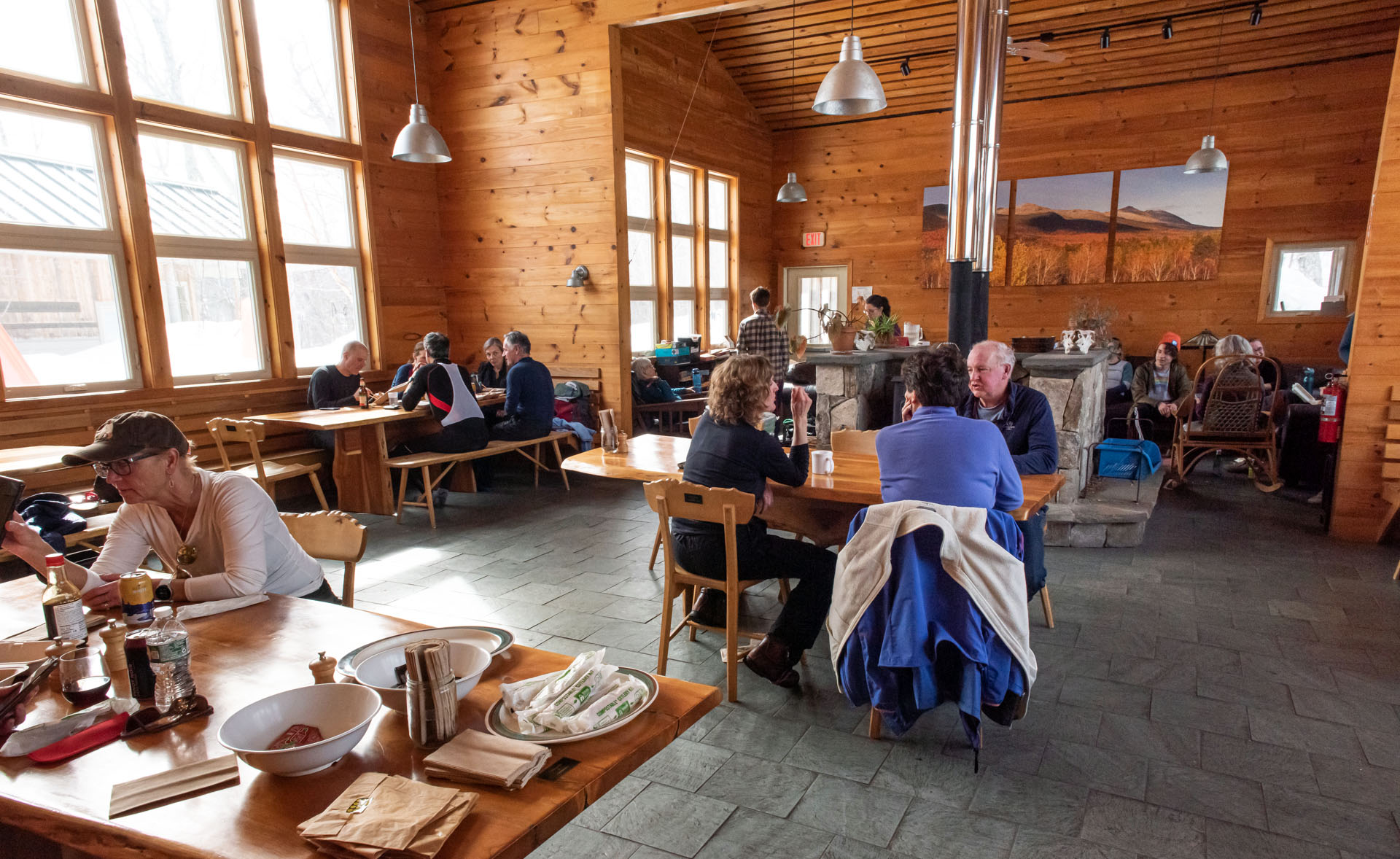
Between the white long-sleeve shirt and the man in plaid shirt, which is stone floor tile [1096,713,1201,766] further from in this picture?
the man in plaid shirt

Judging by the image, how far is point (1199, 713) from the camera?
2.63 m

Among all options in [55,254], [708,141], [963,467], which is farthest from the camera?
[708,141]

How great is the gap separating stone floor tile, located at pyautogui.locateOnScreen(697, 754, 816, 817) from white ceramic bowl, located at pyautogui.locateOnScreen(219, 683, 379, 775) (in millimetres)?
1287

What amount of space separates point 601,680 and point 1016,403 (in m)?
2.50

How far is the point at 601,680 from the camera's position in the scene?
132 centimetres

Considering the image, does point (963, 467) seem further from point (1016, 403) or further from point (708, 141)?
point (708, 141)

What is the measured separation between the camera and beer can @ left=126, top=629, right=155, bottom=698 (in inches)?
53.1

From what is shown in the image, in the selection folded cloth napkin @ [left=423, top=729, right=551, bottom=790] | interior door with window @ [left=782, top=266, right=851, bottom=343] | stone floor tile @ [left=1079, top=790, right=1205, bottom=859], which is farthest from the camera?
interior door with window @ [left=782, top=266, right=851, bottom=343]

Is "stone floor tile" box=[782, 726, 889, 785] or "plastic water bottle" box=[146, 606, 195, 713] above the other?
"plastic water bottle" box=[146, 606, 195, 713]

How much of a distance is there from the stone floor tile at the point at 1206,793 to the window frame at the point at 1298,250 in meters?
7.75

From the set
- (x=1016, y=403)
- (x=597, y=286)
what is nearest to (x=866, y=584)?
(x=1016, y=403)

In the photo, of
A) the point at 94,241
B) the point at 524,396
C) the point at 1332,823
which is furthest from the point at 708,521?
the point at 94,241

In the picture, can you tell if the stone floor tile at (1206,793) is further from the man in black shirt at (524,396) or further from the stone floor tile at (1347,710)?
the man in black shirt at (524,396)

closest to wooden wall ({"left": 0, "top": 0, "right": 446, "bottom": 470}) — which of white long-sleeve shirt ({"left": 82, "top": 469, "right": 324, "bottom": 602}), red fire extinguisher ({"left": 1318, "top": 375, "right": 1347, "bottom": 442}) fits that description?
white long-sleeve shirt ({"left": 82, "top": 469, "right": 324, "bottom": 602})
